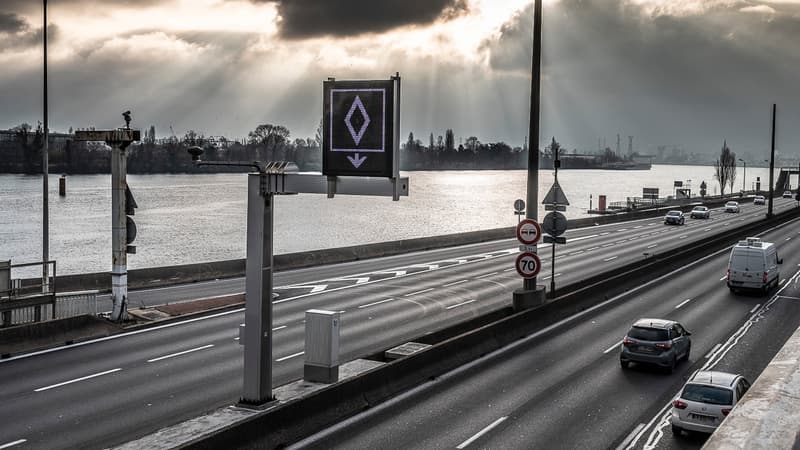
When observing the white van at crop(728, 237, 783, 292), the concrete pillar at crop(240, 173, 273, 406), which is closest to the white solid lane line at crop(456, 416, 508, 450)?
the concrete pillar at crop(240, 173, 273, 406)

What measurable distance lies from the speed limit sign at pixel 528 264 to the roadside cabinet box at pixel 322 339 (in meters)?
9.99

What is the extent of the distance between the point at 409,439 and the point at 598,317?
1569cm

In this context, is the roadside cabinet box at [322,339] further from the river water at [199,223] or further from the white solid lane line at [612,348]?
the river water at [199,223]

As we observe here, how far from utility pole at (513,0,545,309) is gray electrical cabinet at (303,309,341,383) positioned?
10839 mm

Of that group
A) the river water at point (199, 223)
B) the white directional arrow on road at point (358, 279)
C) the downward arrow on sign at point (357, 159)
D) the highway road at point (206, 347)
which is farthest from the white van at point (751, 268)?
the river water at point (199, 223)

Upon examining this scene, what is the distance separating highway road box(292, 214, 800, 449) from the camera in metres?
14.7

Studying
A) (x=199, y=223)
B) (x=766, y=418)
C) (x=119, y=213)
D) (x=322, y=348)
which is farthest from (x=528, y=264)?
(x=199, y=223)

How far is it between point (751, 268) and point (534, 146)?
14222mm

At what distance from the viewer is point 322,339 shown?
15992 millimetres

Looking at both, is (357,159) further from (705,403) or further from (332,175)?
(705,403)

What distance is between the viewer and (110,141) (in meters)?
26.5

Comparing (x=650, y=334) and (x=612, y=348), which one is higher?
(x=650, y=334)

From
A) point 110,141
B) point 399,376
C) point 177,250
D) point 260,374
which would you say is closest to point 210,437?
point 260,374

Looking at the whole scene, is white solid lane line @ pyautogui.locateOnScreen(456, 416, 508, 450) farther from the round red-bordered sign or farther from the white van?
the white van
